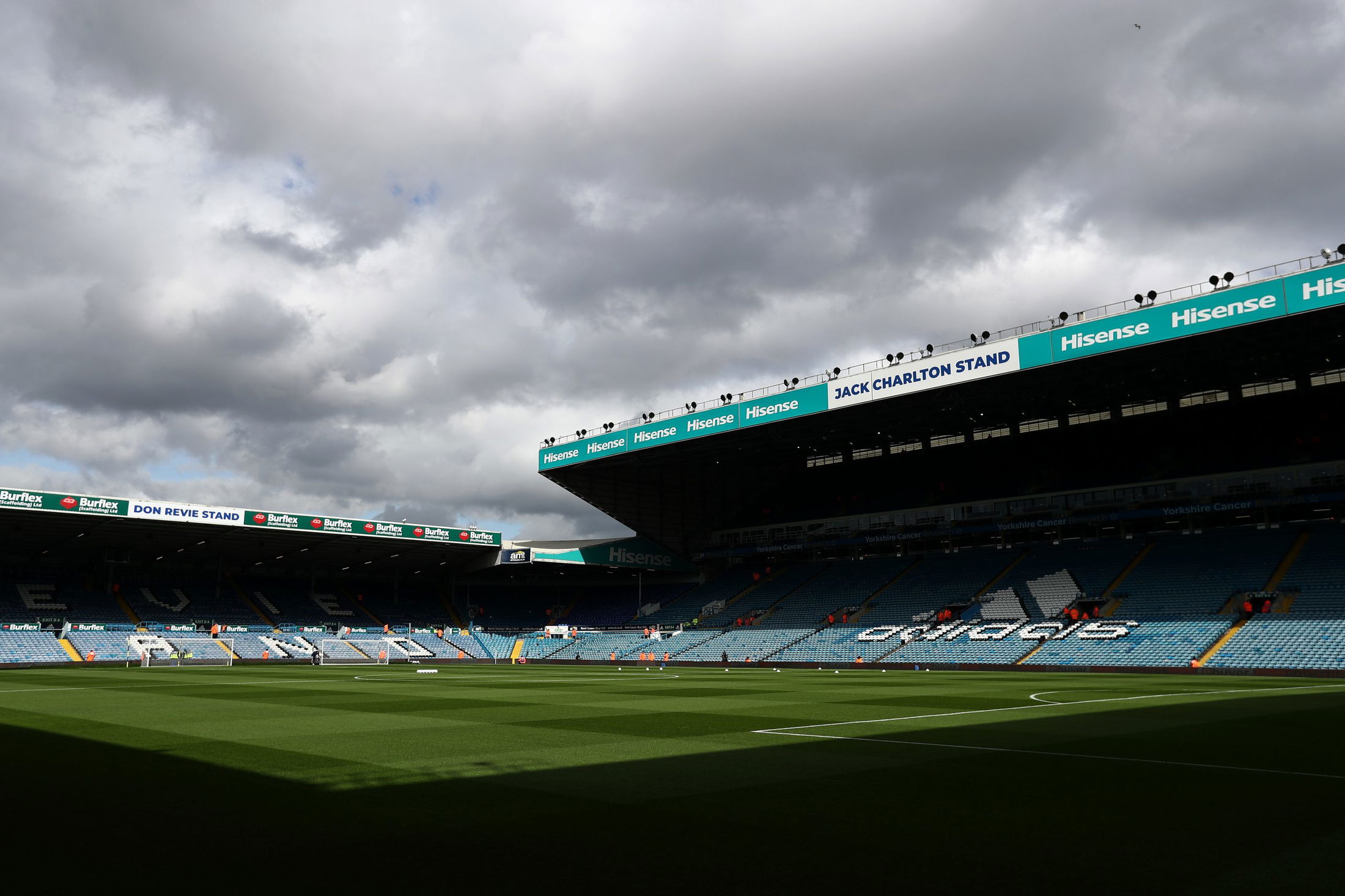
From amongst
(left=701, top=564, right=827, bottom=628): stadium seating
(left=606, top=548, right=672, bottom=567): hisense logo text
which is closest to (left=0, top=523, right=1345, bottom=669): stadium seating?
(left=701, top=564, right=827, bottom=628): stadium seating

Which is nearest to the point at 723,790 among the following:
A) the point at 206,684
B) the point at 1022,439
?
the point at 206,684

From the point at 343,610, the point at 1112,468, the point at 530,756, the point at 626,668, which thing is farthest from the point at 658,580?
the point at 530,756

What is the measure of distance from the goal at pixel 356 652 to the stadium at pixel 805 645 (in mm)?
411

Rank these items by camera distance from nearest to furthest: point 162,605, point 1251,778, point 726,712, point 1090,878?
point 1090,878 < point 1251,778 < point 726,712 < point 162,605

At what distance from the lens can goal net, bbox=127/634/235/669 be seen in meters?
55.1

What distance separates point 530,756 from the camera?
12703mm

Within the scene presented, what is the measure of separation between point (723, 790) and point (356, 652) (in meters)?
62.8

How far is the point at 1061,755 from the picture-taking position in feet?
42.7

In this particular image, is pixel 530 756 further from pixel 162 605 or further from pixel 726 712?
pixel 162 605

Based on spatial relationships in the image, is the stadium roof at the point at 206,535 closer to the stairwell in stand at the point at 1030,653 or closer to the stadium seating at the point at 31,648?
the stadium seating at the point at 31,648

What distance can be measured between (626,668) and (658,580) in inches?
1361

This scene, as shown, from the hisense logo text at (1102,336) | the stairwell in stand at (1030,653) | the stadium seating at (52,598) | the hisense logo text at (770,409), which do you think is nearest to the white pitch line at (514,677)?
the stairwell in stand at (1030,653)

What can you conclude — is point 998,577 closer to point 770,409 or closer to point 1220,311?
point 770,409

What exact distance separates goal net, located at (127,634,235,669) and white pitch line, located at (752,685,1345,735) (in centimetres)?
4653
